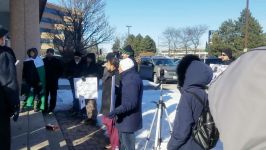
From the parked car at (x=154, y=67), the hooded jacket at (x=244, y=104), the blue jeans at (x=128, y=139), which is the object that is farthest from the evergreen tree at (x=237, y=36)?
the hooded jacket at (x=244, y=104)

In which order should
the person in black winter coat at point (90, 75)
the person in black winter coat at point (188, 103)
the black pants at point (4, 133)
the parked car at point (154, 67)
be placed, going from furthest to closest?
the parked car at point (154, 67) → the person in black winter coat at point (90, 75) → the black pants at point (4, 133) → the person in black winter coat at point (188, 103)

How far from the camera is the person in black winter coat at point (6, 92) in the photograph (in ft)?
14.9

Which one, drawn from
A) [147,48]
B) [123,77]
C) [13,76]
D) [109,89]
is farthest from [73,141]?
[147,48]

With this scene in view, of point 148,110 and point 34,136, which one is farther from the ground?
point 34,136

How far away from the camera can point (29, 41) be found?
1217cm

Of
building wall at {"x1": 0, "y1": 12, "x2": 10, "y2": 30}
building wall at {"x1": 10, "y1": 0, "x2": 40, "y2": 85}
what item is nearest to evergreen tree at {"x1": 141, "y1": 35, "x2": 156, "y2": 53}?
building wall at {"x1": 0, "y1": 12, "x2": 10, "y2": 30}

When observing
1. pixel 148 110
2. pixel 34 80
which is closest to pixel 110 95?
pixel 34 80

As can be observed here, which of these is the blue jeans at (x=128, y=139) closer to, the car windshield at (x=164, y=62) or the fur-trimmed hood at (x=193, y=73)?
the fur-trimmed hood at (x=193, y=73)

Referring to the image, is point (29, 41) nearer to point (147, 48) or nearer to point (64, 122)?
point (64, 122)

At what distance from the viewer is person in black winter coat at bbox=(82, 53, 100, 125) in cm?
934

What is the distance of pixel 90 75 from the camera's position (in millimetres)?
9594

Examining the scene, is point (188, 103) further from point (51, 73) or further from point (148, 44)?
point (148, 44)

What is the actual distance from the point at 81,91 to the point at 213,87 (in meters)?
7.80

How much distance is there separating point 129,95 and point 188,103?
1.62 m
